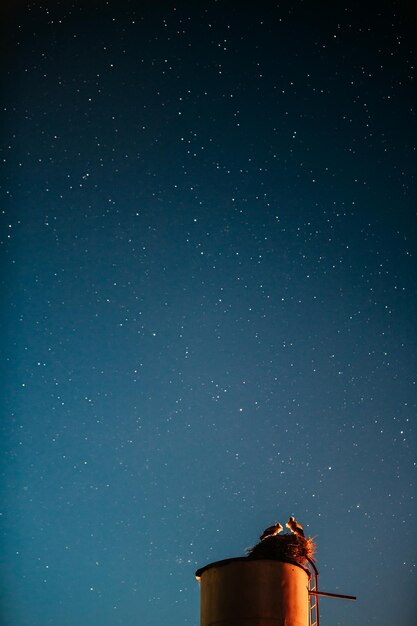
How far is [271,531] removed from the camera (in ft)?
36.7

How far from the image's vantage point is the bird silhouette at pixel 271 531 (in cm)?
1106

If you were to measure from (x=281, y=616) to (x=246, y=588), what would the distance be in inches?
25.1

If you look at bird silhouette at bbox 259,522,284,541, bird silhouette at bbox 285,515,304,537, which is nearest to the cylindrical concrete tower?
bird silhouette at bbox 259,522,284,541

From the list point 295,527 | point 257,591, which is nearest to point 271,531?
point 295,527

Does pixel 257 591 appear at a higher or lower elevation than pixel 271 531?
lower

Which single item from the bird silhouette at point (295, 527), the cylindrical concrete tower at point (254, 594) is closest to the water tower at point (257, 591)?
the cylindrical concrete tower at point (254, 594)

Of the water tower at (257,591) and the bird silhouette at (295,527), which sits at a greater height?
the bird silhouette at (295,527)

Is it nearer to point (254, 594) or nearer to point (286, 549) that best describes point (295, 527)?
point (286, 549)

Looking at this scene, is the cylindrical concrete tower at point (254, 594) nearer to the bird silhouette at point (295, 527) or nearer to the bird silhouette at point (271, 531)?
the bird silhouette at point (271, 531)

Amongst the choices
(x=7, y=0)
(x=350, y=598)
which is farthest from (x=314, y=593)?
(x=7, y=0)

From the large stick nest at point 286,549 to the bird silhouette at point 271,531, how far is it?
0.96 feet

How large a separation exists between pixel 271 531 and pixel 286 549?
67 cm

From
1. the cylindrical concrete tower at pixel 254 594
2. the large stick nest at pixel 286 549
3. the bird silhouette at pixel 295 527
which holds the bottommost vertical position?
the cylindrical concrete tower at pixel 254 594

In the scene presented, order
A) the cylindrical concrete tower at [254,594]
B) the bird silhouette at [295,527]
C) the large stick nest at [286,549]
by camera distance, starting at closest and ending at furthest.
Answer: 1. the cylindrical concrete tower at [254,594]
2. the large stick nest at [286,549]
3. the bird silhouette at [295,527]
